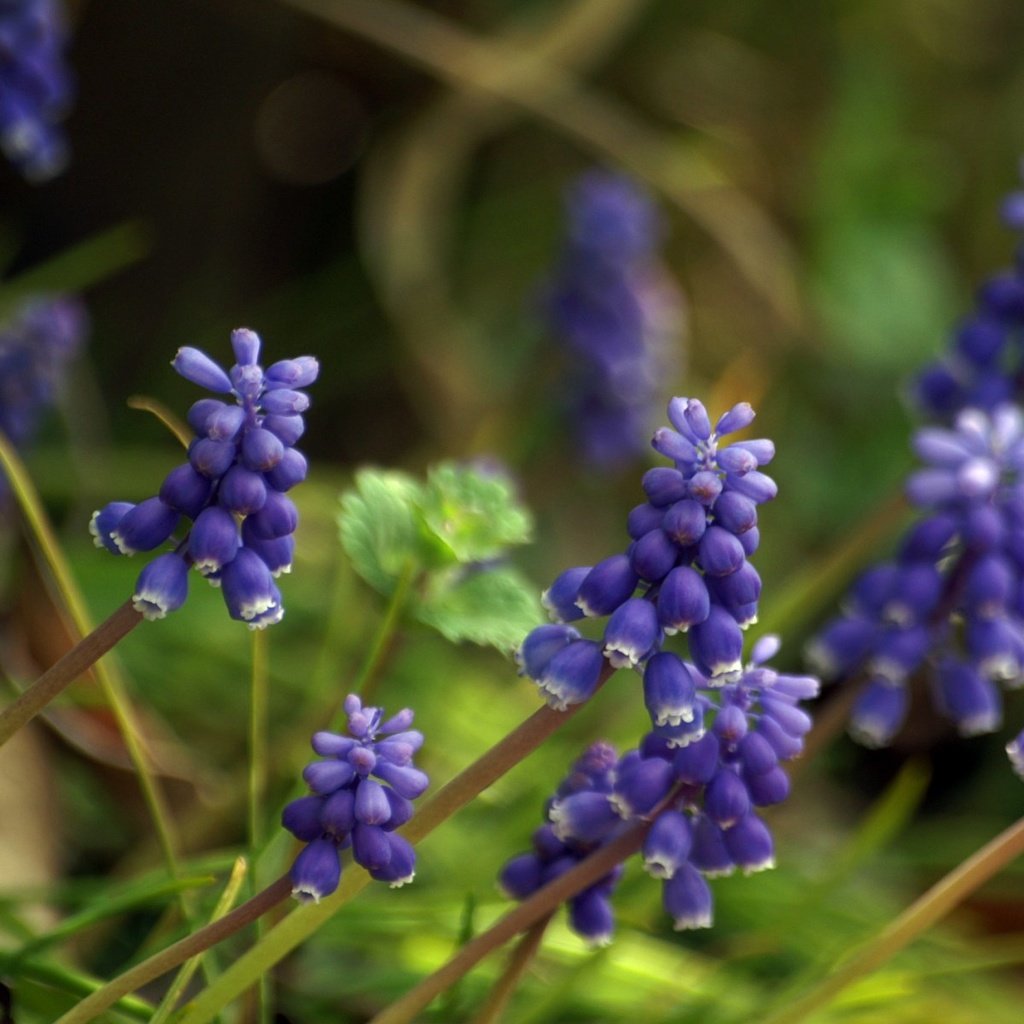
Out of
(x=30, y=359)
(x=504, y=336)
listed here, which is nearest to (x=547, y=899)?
(x=30, y=359)

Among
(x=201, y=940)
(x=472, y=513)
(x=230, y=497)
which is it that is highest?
(x=472, y=513)

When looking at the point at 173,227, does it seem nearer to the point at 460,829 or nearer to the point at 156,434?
the point at 156,434

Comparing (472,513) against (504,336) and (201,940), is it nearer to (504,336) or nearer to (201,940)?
(201,940)

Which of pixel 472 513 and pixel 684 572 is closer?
pixel 684 572

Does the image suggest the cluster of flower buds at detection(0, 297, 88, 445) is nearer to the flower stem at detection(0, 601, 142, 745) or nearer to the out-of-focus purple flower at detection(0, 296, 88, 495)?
the out-of-focus purple flower at detection(0, 296, 88, 495)

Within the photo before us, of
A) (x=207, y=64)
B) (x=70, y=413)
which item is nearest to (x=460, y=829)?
(x=70, y=413)

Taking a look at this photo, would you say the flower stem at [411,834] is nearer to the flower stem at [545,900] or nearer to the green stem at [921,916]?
the flower stem at [545,900]

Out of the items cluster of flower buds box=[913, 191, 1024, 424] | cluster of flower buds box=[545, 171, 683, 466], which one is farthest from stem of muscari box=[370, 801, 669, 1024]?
cluster of flower buds box=[545, 171, 683, 466]
